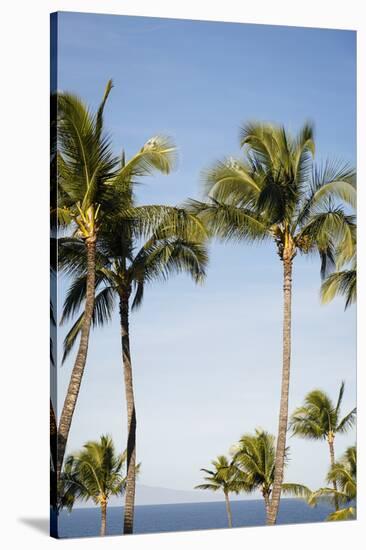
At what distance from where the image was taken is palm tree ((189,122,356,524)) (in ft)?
49.8

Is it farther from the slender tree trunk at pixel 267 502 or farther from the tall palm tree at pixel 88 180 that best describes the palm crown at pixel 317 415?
the tall palm tree at pixel 88 180

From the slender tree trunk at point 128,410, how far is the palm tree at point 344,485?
6.85ft

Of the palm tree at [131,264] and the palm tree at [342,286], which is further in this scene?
the palm tree at [342,286]

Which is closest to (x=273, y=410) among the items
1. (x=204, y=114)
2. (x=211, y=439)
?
(x=211, y=439)

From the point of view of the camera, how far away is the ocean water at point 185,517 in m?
14.0

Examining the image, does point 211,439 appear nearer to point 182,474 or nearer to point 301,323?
point 182,474

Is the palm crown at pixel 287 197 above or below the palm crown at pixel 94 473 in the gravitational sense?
above

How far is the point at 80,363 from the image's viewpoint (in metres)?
14.2

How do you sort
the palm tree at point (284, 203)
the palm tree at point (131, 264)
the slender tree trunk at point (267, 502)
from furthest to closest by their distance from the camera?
the slender tree trunk at point (267, 502) → the palm tree at point (284, 203) → the palm tree at point (131, 264)

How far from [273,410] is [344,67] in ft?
12.2

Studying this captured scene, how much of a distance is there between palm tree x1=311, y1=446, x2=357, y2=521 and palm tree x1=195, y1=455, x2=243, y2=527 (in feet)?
3.19

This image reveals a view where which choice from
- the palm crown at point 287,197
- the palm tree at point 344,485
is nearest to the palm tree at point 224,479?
the palm tree at point 344,485
